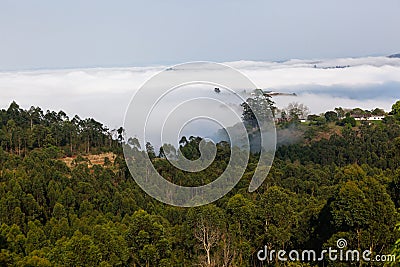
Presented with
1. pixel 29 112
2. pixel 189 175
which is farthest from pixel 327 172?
pixel 29 112

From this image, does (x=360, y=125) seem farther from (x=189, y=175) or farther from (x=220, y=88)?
(x=220, y=88)

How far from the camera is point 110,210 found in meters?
20.8

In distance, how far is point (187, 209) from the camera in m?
19.0

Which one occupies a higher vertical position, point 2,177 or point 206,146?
point 206,146

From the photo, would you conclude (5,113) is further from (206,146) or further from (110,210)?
A: (206,146)

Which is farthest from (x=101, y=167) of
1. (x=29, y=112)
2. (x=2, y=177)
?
(x=29, y=112)

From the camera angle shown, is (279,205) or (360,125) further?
(360,125)

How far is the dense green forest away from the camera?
11.7 meters

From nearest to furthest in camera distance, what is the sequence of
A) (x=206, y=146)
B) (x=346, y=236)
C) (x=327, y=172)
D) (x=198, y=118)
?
(x=198, y=118), (x=346, y=236), (x=206, y=146), (x=327, y=172)

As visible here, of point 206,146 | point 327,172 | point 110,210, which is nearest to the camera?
point 206,146

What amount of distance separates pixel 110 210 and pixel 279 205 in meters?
9.36

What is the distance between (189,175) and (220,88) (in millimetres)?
15340

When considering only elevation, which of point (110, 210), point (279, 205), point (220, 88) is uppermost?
point (220, 88)

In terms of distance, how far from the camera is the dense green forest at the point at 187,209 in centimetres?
1171
